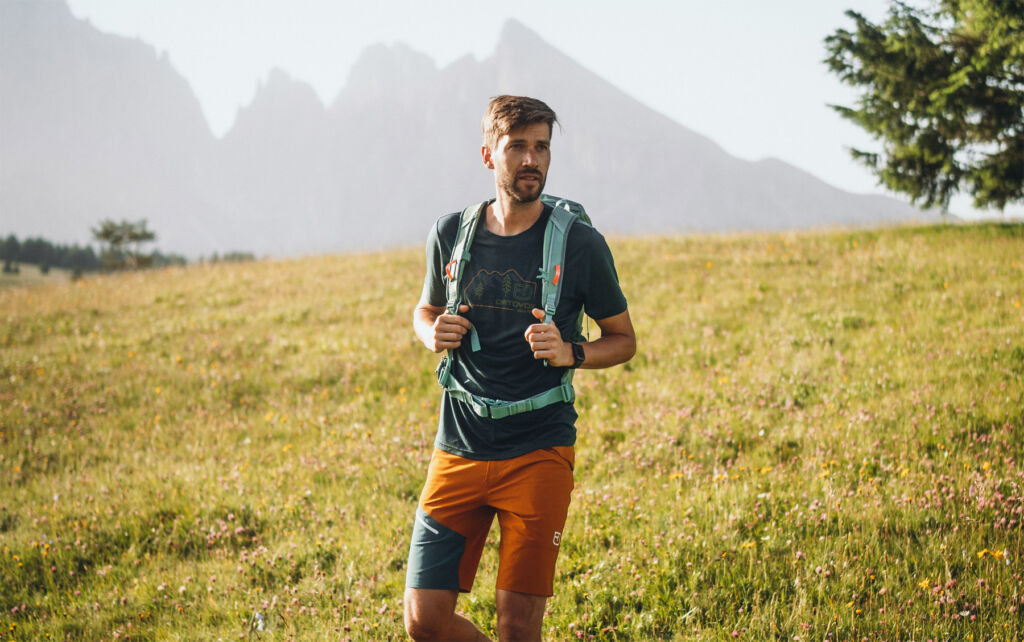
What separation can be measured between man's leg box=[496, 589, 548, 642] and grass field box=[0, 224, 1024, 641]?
1.48 m

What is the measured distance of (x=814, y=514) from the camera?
192 inches

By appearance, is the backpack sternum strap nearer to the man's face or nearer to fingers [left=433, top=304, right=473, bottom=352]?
fingers [left=433, top=304, right=473, bottom=352]

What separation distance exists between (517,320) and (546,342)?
30 centimetres

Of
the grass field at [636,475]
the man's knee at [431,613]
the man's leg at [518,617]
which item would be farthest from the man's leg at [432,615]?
the grass field at [636,475]

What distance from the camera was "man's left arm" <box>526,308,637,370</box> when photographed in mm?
2916

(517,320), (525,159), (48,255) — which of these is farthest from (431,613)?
(48,255)

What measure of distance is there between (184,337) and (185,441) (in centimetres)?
611

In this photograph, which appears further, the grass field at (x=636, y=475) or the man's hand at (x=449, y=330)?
the grass field at (x=636, y=475)

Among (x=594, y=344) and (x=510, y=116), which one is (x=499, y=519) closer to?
(x=594, y=344)

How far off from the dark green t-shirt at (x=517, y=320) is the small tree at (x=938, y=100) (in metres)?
14.6

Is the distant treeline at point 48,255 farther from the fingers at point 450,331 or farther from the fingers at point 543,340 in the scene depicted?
the fingers at point 543,340

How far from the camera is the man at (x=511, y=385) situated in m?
2.95

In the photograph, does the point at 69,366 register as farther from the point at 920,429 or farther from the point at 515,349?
the point at 920,429

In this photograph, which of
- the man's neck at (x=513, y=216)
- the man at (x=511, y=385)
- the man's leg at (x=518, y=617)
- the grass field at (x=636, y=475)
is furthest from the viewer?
the grass field at (x=636, y=475)
